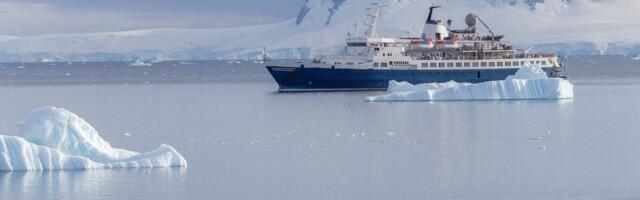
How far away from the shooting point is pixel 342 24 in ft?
548

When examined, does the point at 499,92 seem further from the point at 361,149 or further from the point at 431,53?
the point at 361,149

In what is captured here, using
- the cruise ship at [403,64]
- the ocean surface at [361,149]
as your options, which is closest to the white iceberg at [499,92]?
the ocean surface at [361,149]

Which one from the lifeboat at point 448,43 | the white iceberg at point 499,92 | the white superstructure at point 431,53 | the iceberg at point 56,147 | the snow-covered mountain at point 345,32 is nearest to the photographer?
the iceberg at point 56,147

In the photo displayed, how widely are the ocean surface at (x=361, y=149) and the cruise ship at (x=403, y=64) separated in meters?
7.84

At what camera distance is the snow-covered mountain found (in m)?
160

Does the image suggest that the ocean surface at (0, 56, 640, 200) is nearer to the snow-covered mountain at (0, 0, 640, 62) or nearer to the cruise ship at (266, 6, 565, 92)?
the cruise ship at (266, 6, 565, 92)

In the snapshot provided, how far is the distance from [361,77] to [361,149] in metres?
31.9

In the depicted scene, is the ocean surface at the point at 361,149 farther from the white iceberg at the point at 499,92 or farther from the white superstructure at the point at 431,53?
the white superstructure at the point at 431,53

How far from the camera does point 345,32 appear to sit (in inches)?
6447

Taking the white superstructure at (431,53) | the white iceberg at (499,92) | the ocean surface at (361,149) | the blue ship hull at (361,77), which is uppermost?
the white superstructure at (431,53)

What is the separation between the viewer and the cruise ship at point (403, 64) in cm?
6359

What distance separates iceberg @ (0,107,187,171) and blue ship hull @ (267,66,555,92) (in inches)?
1466

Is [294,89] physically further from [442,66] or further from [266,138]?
[266,138]


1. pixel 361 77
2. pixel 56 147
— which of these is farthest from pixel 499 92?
pixel 56 147
